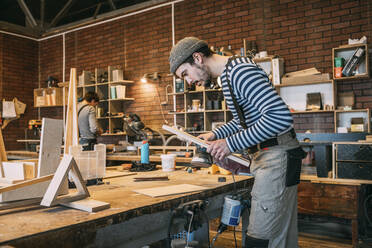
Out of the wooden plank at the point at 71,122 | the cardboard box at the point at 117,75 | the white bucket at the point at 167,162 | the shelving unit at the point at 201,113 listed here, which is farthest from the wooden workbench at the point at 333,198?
the cardboard box at the point at 117,75

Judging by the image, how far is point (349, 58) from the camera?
4.33 metres

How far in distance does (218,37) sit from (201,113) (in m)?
1.31

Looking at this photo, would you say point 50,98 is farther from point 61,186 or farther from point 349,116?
point 61,186

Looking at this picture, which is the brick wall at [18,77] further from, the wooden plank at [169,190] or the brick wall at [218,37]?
the wooden plank at [169,190]

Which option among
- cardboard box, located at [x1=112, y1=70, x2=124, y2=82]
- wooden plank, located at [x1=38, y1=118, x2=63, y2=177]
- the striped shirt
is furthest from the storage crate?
cardboard box, located at [x1=112, y1=70, x2=124, y2=82]

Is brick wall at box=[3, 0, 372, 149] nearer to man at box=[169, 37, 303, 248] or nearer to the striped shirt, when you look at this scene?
man at box=[169, 37, 303, 248]

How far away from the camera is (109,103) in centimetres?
647

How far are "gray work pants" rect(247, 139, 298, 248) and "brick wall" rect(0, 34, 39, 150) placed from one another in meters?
7.27

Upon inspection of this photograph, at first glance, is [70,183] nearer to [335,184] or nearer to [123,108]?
[335,184]

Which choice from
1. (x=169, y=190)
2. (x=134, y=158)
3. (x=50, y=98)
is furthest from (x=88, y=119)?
(x=169, y=190)

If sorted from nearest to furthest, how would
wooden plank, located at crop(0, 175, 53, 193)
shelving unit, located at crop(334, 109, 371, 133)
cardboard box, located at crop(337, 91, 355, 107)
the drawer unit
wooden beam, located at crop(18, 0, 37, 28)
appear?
wooden plank, located at crop(0, 175, 53, 193)
the drawer unit
shelving unit, located at crop(334, 109, 371, 133)
cardboard box, located at crop(337, 91, 355, 107)
wooden beam, located at crop(18, 0, 37, 28)

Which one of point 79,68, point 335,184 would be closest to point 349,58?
point 335,184

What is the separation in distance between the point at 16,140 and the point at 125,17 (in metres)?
3.75

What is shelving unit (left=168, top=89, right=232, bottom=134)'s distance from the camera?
532 cm
